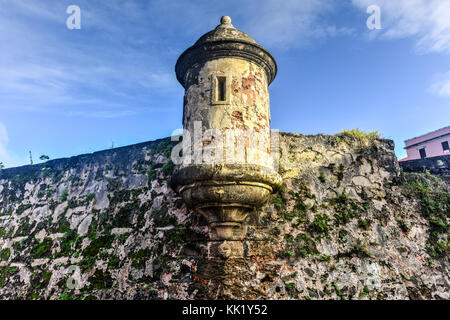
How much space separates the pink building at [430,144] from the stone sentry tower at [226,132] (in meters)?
17.0

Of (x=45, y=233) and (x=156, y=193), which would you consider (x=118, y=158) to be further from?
(x=45, y=233)

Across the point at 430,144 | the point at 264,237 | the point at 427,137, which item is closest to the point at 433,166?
the point at 264,237

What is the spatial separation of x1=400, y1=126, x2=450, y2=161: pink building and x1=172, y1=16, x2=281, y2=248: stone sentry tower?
16985 millimetres

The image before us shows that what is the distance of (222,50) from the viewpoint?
13.0 ft

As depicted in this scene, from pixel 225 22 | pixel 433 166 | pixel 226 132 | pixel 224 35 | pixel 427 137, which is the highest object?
pixel 427 137

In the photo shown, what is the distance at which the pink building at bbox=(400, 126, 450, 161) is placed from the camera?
16.6 metres

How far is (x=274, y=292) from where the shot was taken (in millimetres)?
3686

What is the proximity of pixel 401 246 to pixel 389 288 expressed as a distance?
27.1 inches

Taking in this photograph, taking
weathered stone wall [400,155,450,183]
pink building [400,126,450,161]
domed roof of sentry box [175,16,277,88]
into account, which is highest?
pink building [400,126,450,161]

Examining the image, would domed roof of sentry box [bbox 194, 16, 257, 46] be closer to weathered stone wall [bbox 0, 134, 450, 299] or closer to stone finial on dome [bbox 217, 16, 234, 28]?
stone finial on dome [bbox 217, 16, 234, 28]

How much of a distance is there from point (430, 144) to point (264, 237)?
1862 cm

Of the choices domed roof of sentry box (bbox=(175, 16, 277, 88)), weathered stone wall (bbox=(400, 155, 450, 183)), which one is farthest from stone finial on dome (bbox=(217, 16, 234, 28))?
weathered stone wall (bbox=(400, 155, 450, 183))

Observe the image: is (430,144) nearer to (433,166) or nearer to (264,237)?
(433,166)

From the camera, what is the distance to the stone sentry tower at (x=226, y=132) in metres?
3.46
